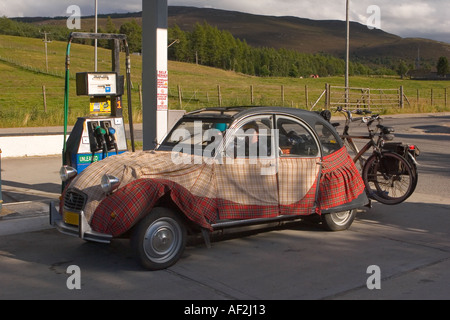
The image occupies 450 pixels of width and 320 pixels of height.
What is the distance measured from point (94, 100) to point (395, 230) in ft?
17.2

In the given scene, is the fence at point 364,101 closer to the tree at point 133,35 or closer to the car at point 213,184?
the car at point 213,184

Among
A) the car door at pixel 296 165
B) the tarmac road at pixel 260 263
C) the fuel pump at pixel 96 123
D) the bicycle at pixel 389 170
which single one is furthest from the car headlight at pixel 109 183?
the bicycle at pixel 389 170

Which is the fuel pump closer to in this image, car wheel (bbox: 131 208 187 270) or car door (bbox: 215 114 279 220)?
car door (bbox: 215 114 279 220)

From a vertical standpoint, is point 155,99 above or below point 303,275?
above

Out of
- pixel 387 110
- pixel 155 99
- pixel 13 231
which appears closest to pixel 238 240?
pixel 13 231

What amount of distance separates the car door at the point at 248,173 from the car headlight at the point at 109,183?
3.81 feet

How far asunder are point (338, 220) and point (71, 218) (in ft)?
11.6

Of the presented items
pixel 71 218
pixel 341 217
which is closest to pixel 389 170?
pixel 341 217

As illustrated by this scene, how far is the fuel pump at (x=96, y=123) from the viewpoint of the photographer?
920 cm

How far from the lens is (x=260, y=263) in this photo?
648 cm
